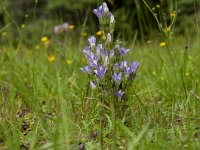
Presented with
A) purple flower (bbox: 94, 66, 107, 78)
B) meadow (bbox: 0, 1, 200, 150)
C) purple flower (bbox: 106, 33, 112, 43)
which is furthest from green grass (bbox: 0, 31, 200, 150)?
purple flower (bbox: 106, 33, 112, 43)

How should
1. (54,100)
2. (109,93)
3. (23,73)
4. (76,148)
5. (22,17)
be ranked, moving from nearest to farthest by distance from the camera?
(76,148), (109,93), (54,100), (23,73), (22,17)

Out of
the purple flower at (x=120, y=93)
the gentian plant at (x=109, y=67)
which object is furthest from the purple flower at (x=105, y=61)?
the purple flower at (x=120, y=93)

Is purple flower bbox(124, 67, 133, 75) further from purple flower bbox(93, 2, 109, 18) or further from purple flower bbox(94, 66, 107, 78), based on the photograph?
purple flower bbox(93, 2, 109, 18)

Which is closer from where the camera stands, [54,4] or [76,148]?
[76,148]

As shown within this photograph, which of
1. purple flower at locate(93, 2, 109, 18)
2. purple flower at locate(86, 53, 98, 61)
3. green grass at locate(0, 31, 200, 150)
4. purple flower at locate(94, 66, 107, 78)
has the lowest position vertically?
green grass at locate(0, 31, 200, 150)

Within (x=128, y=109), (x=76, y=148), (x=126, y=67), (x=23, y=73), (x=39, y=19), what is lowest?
(x=76, y=148)

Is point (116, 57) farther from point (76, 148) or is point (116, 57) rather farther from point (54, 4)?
point (54, 4)

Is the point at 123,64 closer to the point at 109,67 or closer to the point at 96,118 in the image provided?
the point at 109,67

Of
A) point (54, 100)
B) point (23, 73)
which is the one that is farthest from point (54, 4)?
point (54, 100)

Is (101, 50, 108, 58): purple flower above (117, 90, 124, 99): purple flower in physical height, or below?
above
